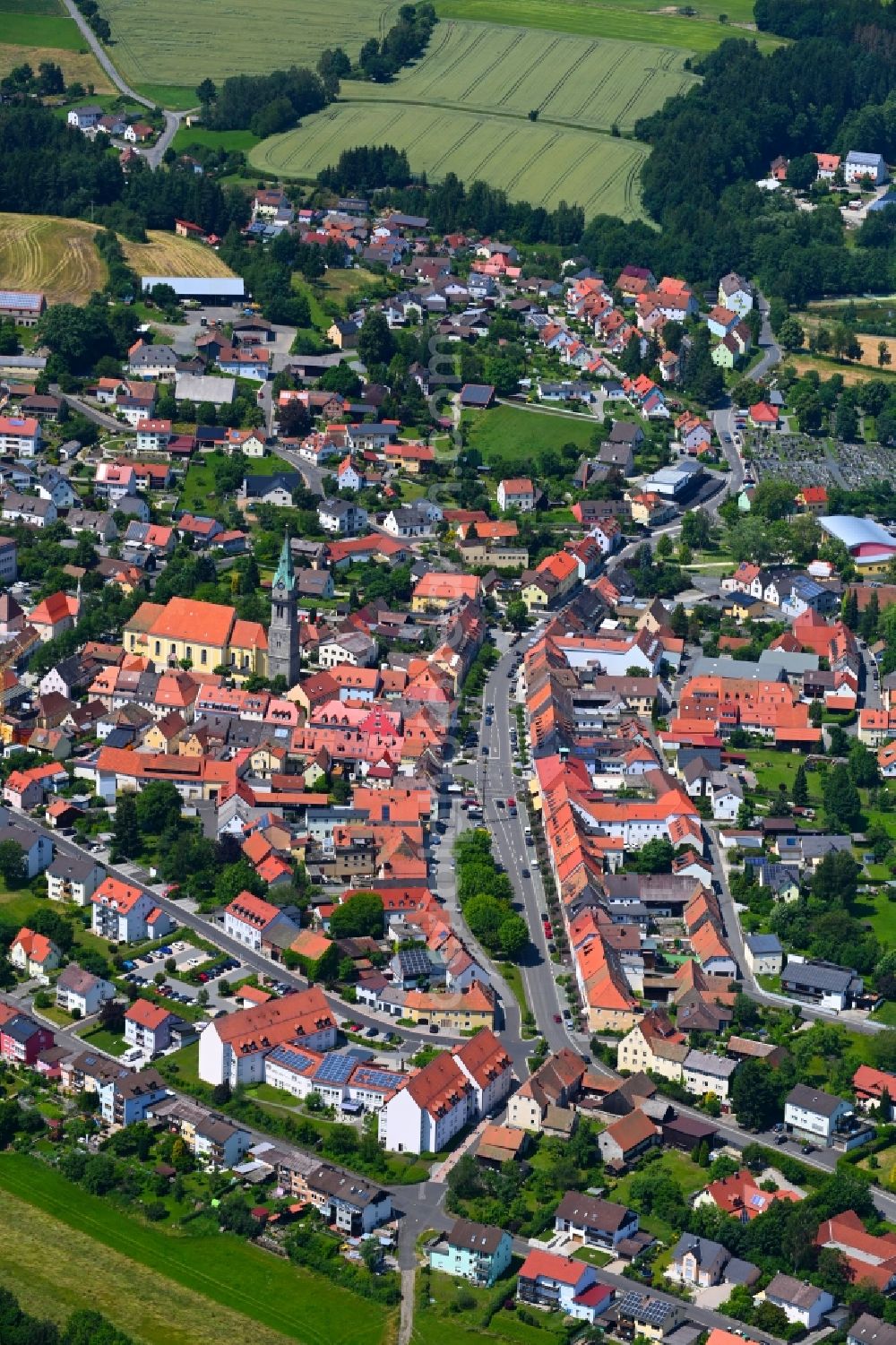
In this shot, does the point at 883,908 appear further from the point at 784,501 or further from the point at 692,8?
the point at 692,8

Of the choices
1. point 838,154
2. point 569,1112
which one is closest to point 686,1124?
point 569,1112

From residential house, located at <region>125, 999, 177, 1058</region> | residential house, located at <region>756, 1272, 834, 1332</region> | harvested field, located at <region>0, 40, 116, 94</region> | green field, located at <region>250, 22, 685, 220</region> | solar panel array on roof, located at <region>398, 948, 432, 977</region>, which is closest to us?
residential house, located at <region>756, 1272, 834, 1332</region>

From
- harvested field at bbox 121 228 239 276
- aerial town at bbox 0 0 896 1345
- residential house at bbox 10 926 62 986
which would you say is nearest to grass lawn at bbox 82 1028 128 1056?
aerial town at bbox 0 0 896 1345

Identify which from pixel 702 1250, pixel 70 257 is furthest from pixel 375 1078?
pixel 70 257

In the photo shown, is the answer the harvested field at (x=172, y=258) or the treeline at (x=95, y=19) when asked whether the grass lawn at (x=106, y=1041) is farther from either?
the treeline at (x=95, y=19)

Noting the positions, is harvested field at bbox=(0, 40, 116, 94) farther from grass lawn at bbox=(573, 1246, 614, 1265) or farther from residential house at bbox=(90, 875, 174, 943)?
grass lawn at bbox=(573, 1246, 614, 1265)

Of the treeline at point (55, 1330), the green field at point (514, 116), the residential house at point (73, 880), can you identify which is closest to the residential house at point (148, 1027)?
the residential house at point (73, 880)

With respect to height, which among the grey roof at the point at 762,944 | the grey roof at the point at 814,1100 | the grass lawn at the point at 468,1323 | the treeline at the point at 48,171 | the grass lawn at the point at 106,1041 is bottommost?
the treeline at the point at 48,171
